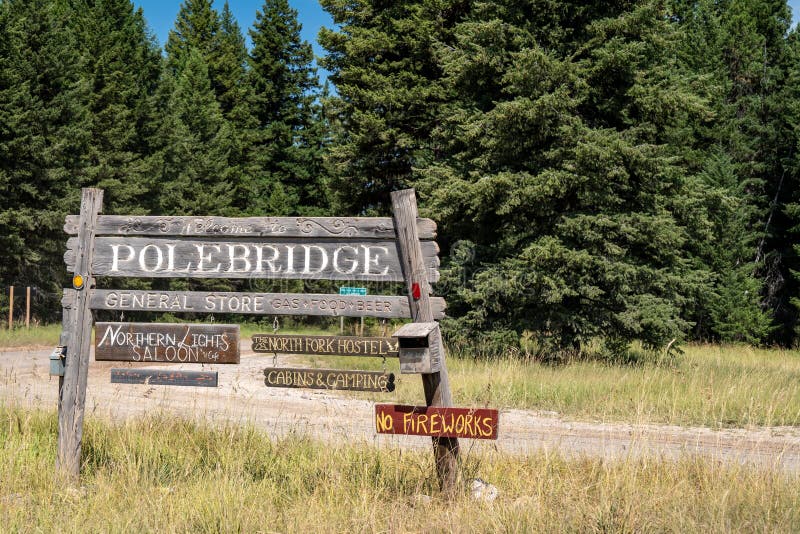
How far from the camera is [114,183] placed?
31844 mm

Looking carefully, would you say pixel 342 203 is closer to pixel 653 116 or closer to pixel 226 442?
pixel 653 116

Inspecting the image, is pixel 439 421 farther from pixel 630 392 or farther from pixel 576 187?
pixel 576 187

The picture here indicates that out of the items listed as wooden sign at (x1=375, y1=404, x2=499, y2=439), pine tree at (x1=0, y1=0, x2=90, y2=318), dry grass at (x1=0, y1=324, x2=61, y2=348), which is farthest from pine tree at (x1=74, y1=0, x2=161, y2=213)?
wooden sign at (x1=375, y1=404, x2=499, y2=439)

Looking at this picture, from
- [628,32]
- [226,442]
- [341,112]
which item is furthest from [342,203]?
[226,442]

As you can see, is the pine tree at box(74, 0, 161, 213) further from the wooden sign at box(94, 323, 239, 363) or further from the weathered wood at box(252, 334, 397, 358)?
the weathered wood at box(252, 334, 397, 358)

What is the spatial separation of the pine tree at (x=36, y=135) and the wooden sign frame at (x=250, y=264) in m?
24.3

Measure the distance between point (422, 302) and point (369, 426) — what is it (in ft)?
12.1

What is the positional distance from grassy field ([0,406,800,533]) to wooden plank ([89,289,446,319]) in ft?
3.81

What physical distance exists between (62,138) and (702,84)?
24.3 meters

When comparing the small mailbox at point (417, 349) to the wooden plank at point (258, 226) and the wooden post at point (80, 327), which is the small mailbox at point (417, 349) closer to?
the wooden plank at point (258, 226)

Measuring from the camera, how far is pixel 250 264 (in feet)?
19.1

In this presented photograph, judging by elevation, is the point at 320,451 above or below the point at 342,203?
below

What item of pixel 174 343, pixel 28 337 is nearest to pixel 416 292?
pixel 174 343

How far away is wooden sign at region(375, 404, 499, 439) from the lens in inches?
193
